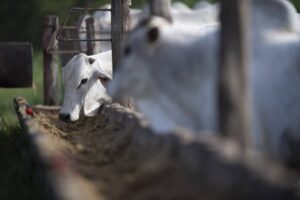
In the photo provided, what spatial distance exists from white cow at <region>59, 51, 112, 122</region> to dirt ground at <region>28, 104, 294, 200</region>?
9.65 ft

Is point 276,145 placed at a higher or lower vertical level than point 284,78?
lower

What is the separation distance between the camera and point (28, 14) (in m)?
31.2

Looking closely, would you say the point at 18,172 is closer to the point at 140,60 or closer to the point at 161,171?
the point at 140,60

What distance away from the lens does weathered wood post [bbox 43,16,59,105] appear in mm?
11547

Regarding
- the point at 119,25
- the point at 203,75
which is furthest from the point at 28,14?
the point at 203,75

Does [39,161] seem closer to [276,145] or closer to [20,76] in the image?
[276,145]

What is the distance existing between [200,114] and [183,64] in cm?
38

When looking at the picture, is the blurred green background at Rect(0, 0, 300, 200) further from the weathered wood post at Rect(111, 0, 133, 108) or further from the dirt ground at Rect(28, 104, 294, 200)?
the weathered wood post at Rect(111, 0, 133, 108)

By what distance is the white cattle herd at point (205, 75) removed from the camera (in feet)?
17.5

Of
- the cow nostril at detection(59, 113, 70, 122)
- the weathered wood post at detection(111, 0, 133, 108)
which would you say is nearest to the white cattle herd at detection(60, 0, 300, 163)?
the weathered wood post at detection(111, 0, 133, 108)

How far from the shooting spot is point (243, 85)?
4.17 meters

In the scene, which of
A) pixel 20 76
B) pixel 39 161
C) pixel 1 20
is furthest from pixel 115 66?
pixel 1 20

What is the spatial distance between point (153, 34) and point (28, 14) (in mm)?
26145

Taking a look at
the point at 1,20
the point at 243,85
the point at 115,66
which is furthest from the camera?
the point at 1,20
